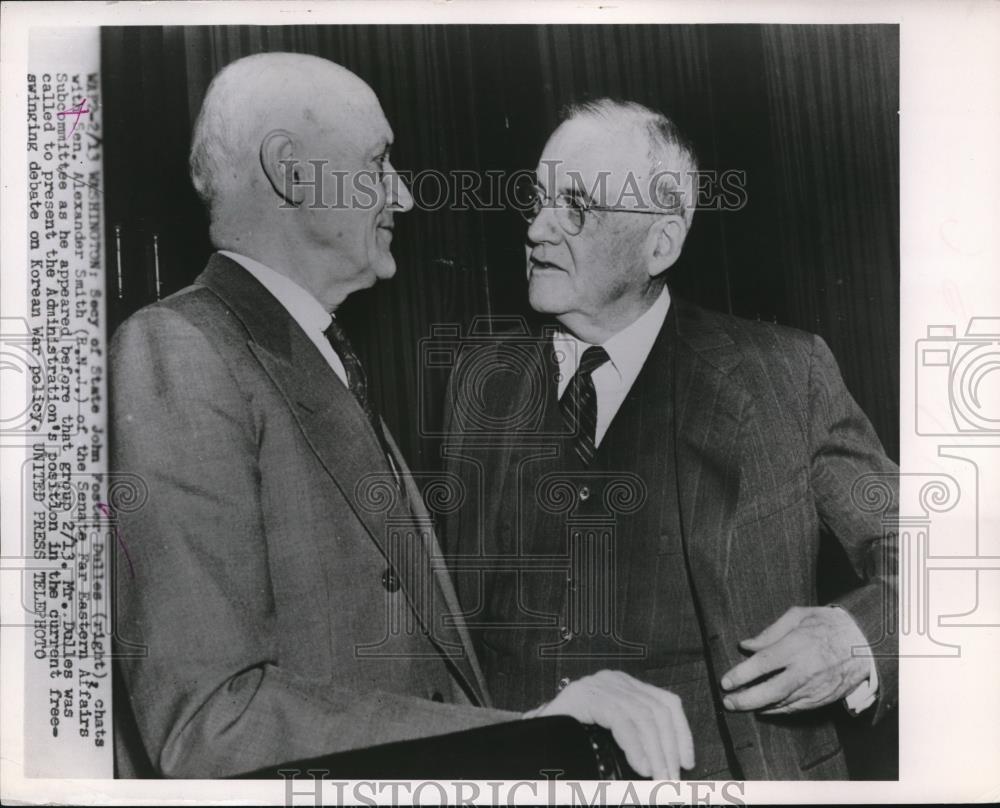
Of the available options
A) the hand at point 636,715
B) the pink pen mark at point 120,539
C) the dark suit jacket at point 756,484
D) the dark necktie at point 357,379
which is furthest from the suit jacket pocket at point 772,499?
the pink pen mark at point 120,539

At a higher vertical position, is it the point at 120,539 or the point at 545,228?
the point at 545,228

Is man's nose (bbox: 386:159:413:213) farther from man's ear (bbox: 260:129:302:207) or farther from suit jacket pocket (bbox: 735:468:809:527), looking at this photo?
suit jacket pocket (bbox: 735:468:809:527)

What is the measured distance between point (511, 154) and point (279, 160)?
481mm

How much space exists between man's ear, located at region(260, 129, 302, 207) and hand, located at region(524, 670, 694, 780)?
1.17 m

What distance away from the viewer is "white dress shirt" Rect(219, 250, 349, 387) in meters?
1.97

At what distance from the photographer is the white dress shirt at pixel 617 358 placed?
80.7 inches

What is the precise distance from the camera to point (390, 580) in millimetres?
1985

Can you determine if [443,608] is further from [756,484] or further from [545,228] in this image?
[545,228]

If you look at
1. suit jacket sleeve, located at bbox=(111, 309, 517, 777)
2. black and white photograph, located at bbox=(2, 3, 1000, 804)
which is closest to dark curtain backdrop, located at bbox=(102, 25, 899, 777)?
black and white photograph, located at bbox=(2, 3, 1000, 804)

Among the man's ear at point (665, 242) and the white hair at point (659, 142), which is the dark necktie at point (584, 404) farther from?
the white hair at point (659, 142)

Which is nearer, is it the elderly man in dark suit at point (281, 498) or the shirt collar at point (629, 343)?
the elderly man in dark suit at point (281, 498)

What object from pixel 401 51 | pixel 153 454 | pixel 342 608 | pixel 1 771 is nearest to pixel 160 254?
pixel 153 454

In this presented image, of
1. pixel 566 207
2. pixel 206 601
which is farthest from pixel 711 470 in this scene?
pixel 206 601

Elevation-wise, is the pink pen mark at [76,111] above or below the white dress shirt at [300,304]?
above
